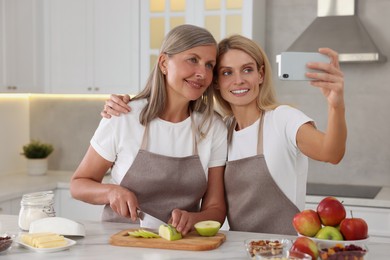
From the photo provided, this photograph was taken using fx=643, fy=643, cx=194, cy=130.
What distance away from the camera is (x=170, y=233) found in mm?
2098

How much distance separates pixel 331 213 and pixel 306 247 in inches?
6.8

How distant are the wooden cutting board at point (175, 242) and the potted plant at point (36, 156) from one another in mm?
2751

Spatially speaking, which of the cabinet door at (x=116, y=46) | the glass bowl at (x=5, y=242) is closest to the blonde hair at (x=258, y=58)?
the glass bowl at (x=5, y=242)

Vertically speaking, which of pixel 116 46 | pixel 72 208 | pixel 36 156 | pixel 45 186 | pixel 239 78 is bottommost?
pixel 72 208

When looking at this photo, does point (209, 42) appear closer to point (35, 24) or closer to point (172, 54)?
point (172, 54)

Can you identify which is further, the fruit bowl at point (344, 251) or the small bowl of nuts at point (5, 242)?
the small bowl of nuts at point (5, 242)

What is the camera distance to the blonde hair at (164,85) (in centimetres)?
246

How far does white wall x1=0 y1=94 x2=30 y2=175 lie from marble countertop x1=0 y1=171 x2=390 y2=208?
0.14 metres

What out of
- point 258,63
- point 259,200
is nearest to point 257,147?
point 259,200

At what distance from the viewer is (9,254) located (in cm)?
202

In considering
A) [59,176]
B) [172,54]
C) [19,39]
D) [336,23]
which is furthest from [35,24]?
[172,54]

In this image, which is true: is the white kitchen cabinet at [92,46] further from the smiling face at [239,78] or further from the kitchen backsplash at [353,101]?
the smiling face at [239,78]

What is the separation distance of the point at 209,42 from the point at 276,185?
61cm

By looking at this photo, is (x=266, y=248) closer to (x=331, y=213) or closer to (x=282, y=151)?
(x=331, y=213)
